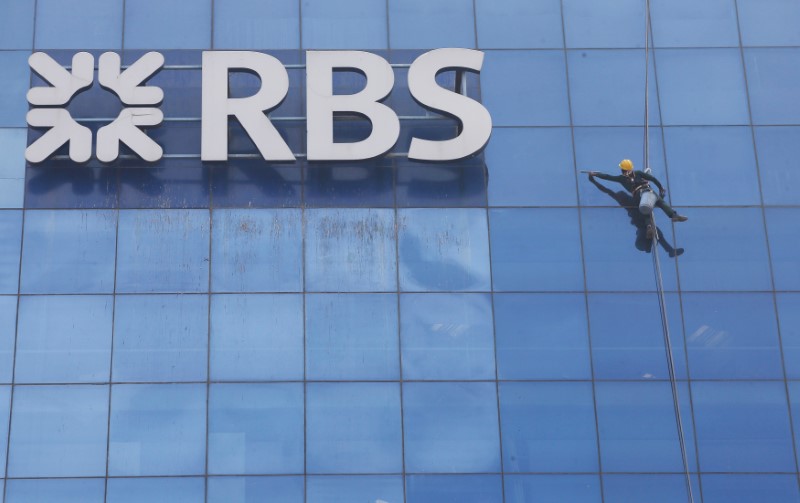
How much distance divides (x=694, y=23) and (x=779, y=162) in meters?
3.54

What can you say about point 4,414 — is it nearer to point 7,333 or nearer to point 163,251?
point 7,333

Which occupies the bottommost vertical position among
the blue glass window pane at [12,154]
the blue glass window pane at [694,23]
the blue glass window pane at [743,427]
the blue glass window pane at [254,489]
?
the blue glass window pane at [254,489]

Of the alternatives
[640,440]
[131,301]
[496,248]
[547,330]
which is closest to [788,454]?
[640,440]

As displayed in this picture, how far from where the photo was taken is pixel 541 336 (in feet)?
72.8

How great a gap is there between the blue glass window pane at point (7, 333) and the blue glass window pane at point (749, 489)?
13354 mm

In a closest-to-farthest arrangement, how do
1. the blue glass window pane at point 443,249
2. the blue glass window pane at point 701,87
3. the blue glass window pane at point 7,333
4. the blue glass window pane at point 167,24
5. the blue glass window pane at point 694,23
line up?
the blue glass window pane at point 7,333 → the blue glass window pane at point 443,249 → the blue glass window pane at point 701,87 → the blue glass window pane at point 167,24 → the blue glass window pane at point 694,23

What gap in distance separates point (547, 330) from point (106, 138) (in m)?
9.54

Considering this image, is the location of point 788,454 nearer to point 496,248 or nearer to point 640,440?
point 640,440

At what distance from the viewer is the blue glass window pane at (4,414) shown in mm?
21228

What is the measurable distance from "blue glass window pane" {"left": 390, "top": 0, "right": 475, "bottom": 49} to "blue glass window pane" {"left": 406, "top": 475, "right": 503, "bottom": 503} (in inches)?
355

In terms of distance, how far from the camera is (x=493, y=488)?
837 inches

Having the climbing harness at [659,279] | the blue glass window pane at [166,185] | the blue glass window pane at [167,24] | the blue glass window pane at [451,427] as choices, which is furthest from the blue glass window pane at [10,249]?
the climbing harness at [659,279]

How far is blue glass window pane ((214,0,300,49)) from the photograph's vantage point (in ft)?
78.9

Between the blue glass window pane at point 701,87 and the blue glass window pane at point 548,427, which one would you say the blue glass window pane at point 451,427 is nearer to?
the blue glass window pane at point 548,427
